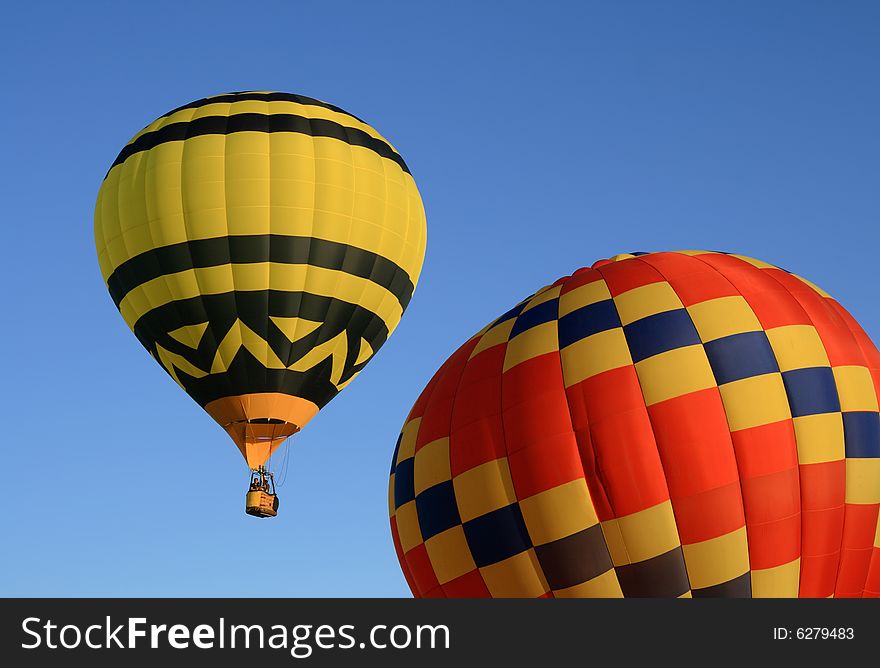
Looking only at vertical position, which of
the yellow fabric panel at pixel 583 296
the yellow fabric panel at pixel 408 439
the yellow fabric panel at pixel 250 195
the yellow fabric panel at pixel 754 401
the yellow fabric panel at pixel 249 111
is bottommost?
the yellow fabric panel at pixel 754 401

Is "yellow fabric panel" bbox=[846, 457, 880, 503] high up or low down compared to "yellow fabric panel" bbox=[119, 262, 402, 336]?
down

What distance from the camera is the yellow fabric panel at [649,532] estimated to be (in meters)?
10.3

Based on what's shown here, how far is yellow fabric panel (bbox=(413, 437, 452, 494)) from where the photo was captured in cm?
1124

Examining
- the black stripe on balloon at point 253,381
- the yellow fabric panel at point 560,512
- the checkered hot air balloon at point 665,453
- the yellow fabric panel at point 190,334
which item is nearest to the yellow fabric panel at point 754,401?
the checkered hot air balloon at point 665,453

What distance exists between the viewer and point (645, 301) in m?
11.1

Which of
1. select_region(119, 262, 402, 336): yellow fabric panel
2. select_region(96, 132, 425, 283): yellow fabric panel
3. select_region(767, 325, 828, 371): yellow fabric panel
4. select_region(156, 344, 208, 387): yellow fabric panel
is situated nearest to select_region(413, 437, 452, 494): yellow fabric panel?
select_region(767, 325, 828, 371): yellow fabric panel

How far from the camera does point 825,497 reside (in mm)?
10492

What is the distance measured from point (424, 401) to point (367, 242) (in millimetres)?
5440

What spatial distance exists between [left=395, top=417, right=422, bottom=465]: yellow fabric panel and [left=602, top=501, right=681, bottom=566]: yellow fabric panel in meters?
2.19

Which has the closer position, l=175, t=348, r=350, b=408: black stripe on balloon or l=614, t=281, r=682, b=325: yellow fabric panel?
l=614, t=281, r=682, b=325: yellow fabric panel

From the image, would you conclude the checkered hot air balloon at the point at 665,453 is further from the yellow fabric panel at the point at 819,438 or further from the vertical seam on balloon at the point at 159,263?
the vertical seam on balloon at the point at 159,263

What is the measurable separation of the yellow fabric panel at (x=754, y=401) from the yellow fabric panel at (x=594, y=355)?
2.63ft

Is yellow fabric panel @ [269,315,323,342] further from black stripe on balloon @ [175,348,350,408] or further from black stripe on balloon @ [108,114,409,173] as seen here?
black stripe on balloon @ [108,114,409,173]

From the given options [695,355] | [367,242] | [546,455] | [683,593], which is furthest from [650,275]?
[367,242]
